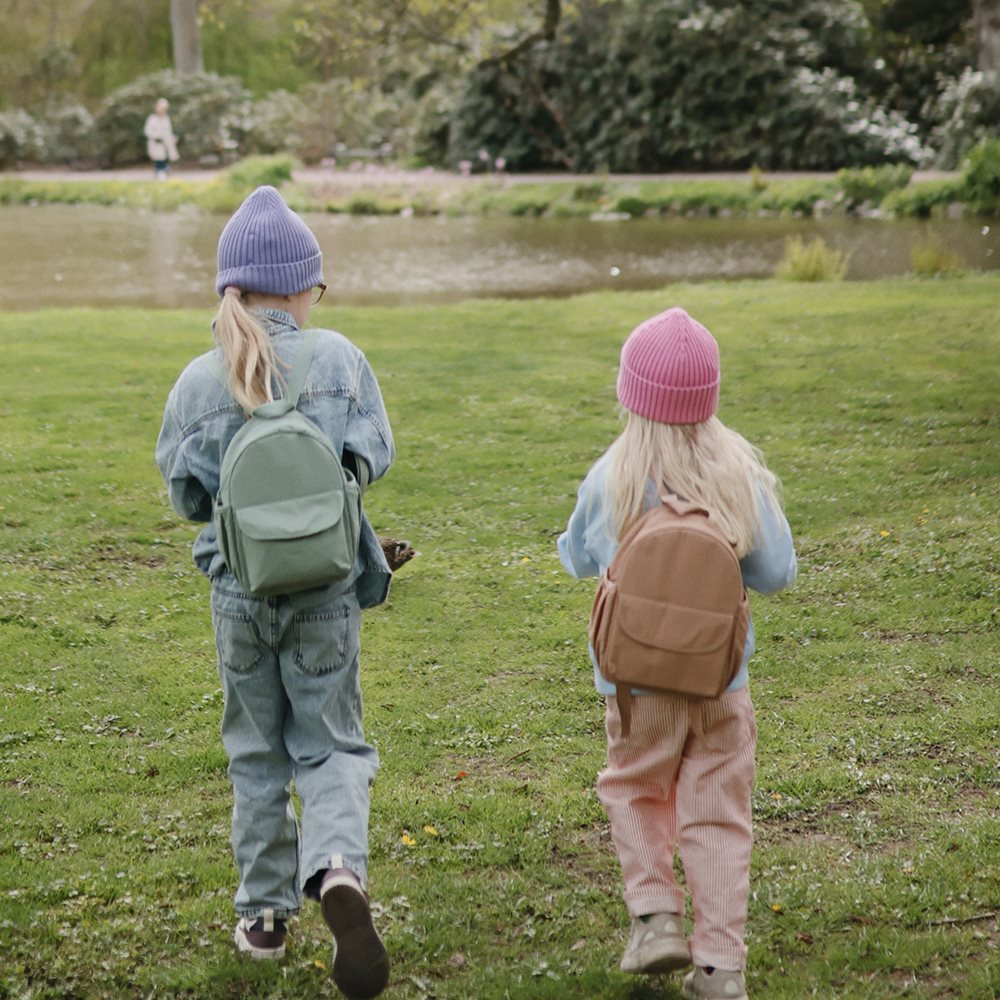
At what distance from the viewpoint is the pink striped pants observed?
306 centimetres

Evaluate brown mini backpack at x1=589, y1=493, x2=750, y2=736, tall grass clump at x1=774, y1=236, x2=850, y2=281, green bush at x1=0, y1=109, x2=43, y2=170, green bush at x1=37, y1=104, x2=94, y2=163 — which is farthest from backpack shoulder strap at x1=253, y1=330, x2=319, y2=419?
green bush at x1=37, y1=104, x2=94, y2=163

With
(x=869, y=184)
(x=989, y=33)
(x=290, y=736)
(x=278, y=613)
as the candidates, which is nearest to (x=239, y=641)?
(x=278, y=613)

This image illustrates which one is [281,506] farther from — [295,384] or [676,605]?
[676,605]

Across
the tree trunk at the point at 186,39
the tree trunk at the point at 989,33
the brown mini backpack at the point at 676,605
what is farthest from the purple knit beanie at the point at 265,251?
the tree trunk at the point at 186,39

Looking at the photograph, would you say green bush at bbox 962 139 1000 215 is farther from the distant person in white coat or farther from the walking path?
the distant person in white coat

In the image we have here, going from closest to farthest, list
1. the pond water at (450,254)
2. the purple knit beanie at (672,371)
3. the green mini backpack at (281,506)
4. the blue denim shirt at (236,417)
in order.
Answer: the green mini backpack at (281,506), the purple knit beanie at (672,371), the blue denim shirt at (236,417), the pond water at (450,254)

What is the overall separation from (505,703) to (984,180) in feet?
55.9

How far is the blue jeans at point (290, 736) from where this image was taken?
10.3 feet

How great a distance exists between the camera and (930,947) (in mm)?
3283

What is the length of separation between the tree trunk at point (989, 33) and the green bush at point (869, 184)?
452cm

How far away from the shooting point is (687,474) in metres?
3.08

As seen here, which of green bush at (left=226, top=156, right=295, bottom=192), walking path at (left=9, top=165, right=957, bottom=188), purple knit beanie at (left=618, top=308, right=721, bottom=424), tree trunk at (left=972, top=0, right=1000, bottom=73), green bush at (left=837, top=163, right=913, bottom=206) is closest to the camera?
purple knit beanie at (left=618, top=308, right=721, bottom=424)

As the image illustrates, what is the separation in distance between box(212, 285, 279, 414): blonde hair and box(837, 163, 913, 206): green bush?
65.5 ft

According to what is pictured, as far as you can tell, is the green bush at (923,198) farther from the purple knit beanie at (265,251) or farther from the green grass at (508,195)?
the purple knit beanie at (265,251)
